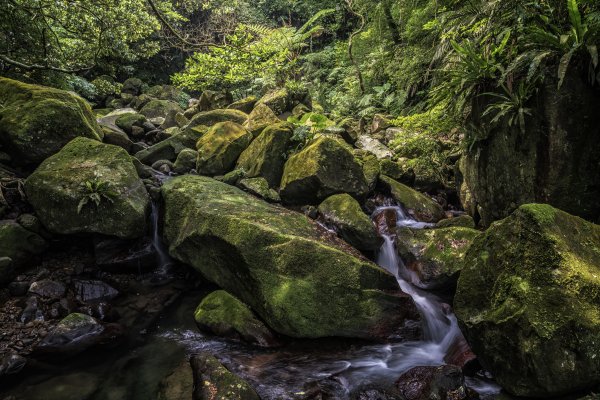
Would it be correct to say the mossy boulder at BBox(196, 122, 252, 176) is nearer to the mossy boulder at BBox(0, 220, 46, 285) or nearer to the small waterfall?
the small waterfall

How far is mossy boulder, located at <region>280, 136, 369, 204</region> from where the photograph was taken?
757cm

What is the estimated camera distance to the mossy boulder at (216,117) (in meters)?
11.8

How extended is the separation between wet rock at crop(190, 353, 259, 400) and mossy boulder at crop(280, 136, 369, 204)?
4.46 metres

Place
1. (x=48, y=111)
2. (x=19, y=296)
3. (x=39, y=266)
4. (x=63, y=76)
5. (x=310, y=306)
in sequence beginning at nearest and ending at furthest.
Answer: (x=310, y=306)
(x=19, y=296)
(x=39, y=266)
(x=48, y=111)
(x=63, y=76)

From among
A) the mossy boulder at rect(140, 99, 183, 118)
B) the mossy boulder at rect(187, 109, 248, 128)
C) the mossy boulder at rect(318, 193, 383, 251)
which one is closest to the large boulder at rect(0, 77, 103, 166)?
the mossy boulder at rect(187, 109, 248, 128)

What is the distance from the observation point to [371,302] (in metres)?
4.80

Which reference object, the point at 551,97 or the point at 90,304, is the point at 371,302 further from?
the point at 90,304

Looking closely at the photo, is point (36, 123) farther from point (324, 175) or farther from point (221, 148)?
point (324, 175)

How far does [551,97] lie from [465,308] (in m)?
2.90

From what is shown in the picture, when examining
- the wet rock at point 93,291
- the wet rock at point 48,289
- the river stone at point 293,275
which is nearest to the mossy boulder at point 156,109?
the wet rock at point 93,291

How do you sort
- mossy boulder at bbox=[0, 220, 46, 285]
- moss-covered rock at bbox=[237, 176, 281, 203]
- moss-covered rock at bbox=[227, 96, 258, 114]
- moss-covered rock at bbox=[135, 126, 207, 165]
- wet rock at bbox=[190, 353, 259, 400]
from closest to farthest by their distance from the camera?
1. wet rock at bbox=[190, 353, 259, 400]
2. mossy boulder at bbox=[0, 220, 46, 285]
3. moss-covered rock at bbox=[237, 176, 281, 203]
4. moss-covered rock at bbox=[135, 126, 207, 165]
5. moss-covered rock at bbox=[227, 96, 258, 114]

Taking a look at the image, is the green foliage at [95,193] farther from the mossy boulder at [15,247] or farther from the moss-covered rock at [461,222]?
the moss-covered rock at [461,222]

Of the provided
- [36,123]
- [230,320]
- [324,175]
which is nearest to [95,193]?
[36,123]

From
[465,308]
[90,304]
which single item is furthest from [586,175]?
[90,304]
